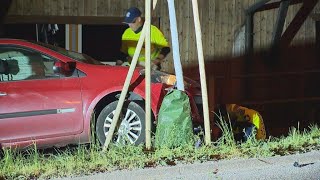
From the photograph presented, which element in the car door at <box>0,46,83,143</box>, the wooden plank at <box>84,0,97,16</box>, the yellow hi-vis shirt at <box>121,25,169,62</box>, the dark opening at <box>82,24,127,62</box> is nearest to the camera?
the car door at <box>0,46,83,143</box>

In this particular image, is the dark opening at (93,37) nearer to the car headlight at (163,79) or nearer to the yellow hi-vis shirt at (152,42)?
the yellow hi-vis shirt at (152,42)

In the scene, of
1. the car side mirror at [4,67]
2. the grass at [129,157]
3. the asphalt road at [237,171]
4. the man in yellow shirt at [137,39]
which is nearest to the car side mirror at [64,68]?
the car side mirror at [4,67]

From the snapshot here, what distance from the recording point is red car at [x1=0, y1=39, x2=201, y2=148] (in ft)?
19.7

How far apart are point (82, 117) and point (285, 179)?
105 inches

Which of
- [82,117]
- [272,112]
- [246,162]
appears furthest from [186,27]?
[246,162]

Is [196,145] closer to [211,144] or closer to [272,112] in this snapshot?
[211,144]

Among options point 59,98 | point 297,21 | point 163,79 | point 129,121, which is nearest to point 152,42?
point 163,79

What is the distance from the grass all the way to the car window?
1059 millimetres

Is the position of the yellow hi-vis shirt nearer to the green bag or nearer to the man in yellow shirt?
the man in yellow shirt

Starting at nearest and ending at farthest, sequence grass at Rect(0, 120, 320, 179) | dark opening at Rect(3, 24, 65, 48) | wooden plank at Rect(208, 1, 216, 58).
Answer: grass at Rect(0, 120, 320, 179) → dark opening at Rect(3, 24, 65, 48) → wooden plank at Rect(208, 1, 216, 58)

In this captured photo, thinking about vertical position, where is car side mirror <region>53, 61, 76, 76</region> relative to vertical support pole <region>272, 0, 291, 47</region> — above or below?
below

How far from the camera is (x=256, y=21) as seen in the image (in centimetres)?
1107

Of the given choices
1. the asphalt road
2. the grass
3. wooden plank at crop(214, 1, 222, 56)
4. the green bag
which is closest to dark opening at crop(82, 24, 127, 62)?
wooden plank at crop(214, 1, 222, 56)

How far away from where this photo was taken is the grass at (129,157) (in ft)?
15.5
